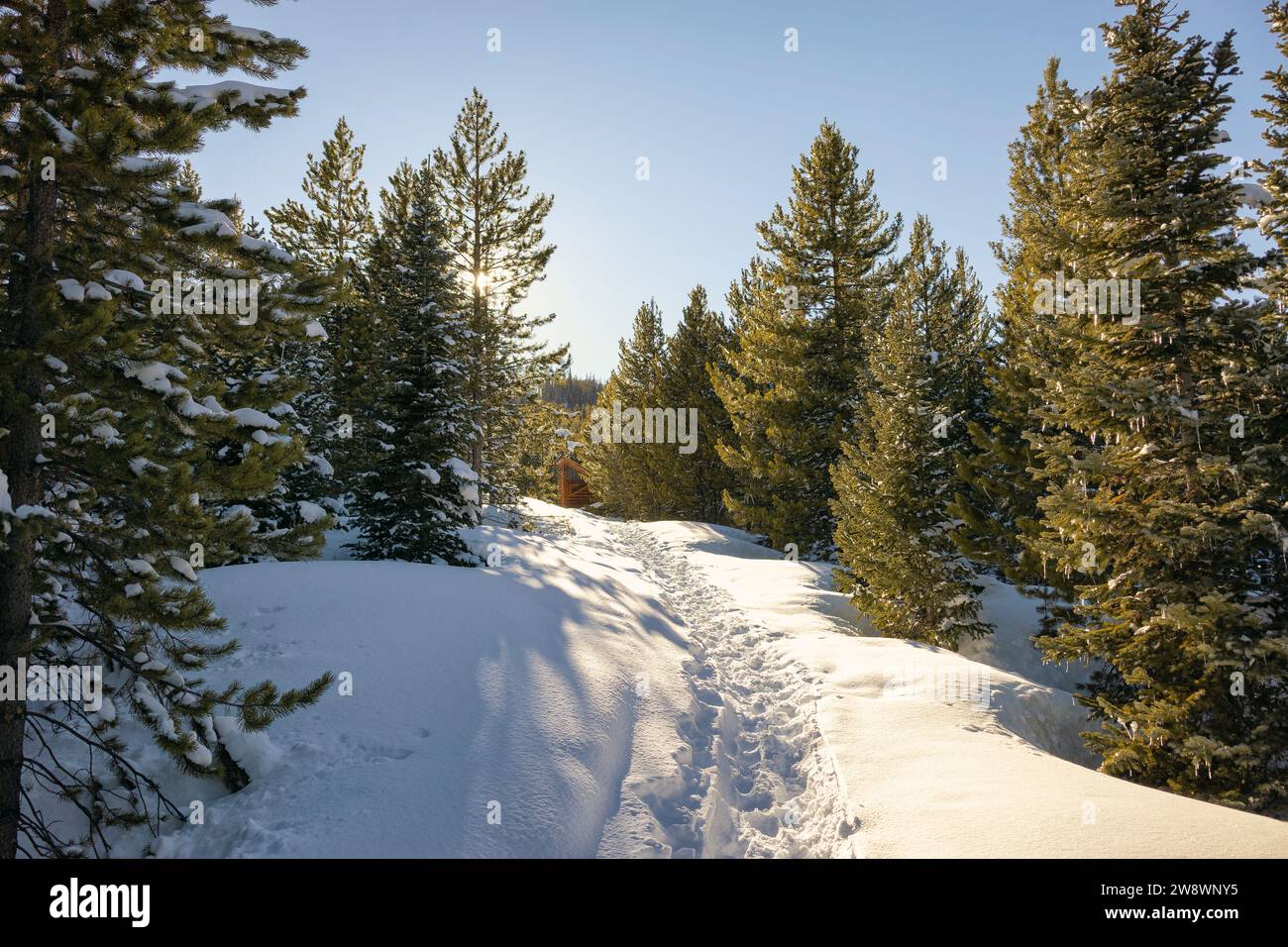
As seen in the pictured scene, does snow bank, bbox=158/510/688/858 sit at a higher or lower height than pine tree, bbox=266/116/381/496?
lower

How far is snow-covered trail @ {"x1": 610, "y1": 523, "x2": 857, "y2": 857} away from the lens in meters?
5.18

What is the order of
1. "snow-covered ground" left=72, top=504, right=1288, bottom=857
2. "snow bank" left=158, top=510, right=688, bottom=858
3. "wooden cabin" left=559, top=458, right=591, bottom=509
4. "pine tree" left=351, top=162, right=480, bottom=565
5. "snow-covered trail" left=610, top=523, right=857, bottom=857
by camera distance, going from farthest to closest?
"wooden cabin" left=559, top=458, right=591, bottom=509 < "pine tree" left=351, top=162, right=480, bottom=565 < "snow-covered trail" left=610, top=523, right=857, bottom=857 < "snow-covered ground" left=72, top=504, right=1288, bottom=857 < "snow bank" left=158, top=510, right=688, bottom=858

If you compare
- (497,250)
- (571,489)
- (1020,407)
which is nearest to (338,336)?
(497,250)

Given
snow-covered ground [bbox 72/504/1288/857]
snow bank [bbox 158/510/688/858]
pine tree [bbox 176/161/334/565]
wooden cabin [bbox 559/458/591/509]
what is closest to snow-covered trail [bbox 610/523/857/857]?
snow-covered ground [bbox 72/504/1288/857]

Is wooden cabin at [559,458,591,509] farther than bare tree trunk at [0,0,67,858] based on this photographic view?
Yes

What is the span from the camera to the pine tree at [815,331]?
20.0 meters

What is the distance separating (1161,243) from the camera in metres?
7.72

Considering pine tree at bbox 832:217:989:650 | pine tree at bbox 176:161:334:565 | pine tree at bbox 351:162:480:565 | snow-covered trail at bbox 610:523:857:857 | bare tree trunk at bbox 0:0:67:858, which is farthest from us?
pine tree at bbox 351:162:480:565

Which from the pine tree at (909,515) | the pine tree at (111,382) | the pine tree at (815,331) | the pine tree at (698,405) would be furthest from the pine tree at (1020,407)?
the pine tree at (698,405)

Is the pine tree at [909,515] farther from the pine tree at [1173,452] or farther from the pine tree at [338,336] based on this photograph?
the pine tree at [338,336]

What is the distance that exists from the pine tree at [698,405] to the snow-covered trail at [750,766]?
1965 centimetres

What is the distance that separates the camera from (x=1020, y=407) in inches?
578

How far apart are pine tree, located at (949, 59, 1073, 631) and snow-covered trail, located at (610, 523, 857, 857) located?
6.29 meters

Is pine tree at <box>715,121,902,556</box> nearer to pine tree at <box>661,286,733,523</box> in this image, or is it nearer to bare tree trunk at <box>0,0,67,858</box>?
pine tree at <box>661,286,733,523</box>
